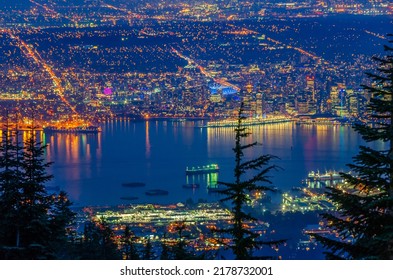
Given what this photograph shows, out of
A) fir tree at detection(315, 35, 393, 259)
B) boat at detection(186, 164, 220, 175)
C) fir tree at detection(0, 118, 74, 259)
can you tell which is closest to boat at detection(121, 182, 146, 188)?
boat at detection(186, 164, 220, 175)

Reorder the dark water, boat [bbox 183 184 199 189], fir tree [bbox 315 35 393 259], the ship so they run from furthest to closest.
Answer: the ship
boat [bbox 183 184 199 189]
the dark water
fir tree [bbox 315 35 393 259]

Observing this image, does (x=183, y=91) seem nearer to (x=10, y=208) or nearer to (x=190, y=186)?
(x=190, y=186)

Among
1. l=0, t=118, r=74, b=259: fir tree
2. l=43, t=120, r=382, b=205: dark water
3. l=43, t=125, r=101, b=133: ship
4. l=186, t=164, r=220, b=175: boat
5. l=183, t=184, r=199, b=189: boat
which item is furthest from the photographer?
l=43, t=125, r=101, b=133: ship

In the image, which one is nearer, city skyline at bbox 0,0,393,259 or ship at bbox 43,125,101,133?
city skyline at bbox 0,0,393,259

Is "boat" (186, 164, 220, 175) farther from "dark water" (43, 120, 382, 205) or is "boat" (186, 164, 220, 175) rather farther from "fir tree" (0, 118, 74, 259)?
"fir tree" (0, 118, 74, 259)

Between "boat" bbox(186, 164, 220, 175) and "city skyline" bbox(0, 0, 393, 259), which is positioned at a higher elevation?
"city skyline" bbox(0, 0, 393, 259)

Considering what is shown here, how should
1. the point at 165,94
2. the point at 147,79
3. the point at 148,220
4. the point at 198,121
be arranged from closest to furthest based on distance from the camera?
the point at 148,220
the point at 198,121
the point at 165,94
the point at 147,79

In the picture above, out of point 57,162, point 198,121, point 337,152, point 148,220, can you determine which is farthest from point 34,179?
point 198,121

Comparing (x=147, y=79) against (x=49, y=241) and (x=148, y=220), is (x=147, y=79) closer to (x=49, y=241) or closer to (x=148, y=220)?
(x=148, y=220)

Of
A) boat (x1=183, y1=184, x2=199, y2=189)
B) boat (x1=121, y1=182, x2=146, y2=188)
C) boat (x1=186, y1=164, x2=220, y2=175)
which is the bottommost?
boat (x1=183, y1=184, x2=199, y2=189)
